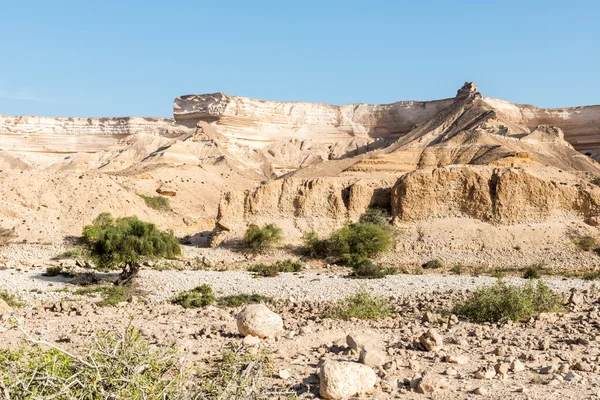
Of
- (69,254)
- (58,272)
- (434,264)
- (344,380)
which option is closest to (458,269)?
(434,264)

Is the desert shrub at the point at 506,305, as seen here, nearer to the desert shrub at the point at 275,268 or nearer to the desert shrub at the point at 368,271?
the desert shrub at the point at 368,271

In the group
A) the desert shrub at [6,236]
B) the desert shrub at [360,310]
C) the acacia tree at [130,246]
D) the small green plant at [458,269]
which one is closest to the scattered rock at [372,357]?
the desert shrub at [360,310]

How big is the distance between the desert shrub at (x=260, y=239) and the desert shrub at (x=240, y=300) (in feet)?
43.5

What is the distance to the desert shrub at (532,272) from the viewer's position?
2277 cm

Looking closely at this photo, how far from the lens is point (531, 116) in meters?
71.3

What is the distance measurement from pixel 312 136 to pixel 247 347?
75462 mm

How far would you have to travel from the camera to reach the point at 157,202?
45.8 m

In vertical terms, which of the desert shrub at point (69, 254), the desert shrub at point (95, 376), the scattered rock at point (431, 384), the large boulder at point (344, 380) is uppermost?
the desert shrub at point (95, 376)

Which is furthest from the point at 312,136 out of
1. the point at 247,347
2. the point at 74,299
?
the point at 247,347

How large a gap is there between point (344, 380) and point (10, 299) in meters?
12.3

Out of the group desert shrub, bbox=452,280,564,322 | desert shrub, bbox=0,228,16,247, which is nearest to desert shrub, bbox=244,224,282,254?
desert shrub, bbox=0,228,16,247

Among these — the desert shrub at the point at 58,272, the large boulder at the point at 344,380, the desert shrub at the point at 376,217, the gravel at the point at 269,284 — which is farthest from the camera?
the desert shrub at the point at 376,217

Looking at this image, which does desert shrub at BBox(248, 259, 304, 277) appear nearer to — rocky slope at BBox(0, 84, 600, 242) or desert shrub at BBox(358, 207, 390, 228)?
desert shrub at BBox(358, 207, 390, 228)

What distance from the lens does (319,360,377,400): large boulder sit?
23.8 feet
